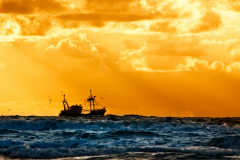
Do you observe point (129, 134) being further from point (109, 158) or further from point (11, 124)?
point (11, 124)

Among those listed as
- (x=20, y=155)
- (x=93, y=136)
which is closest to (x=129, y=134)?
(x=93, y=136)

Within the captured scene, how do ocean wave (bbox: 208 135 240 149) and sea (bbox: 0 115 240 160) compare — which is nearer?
sea (bbox: 0 115 240 160)

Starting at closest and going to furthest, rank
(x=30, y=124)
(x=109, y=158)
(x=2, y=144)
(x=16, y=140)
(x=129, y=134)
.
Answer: (x=109, y=158) < (x=2, y=144) < (x=16, y=140) < (x=129, y=134) < (x=30, y=124)

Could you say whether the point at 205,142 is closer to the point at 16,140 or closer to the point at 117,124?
the point at 16,140

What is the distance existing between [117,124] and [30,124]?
1676 cm

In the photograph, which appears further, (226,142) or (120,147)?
(226,142)

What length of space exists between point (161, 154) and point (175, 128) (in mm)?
36008

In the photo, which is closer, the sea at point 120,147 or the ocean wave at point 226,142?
the sea at point 120,147

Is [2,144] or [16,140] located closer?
[2,144]

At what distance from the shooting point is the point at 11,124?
6838cm

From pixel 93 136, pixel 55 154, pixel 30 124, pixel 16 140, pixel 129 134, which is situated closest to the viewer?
pixel 55 154

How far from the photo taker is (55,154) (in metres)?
27.9

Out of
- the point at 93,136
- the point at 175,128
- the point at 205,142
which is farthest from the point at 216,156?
the point at 175,128

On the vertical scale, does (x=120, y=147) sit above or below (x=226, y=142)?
above
